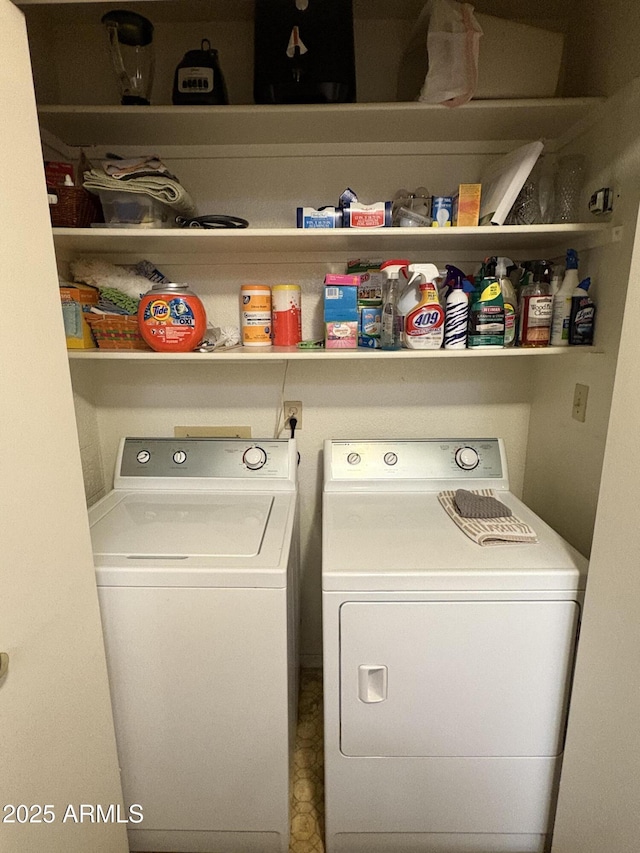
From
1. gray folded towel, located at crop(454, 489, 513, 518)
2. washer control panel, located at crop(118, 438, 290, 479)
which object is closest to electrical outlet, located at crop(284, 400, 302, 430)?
washer control panel, located at crop(118, 438, 290, 479)

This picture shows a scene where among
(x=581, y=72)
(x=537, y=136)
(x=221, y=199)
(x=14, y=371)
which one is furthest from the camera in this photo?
(x=221, y=199)

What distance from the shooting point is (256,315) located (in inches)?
60.8

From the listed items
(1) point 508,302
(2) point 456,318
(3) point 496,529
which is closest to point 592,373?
(1) point 508,302

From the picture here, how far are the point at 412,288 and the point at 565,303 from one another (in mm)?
455

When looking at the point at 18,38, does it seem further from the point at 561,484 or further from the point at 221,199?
the point at 561,484

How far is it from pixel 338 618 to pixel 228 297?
3.83ft

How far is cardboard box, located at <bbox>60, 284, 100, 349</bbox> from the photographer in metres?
1.47

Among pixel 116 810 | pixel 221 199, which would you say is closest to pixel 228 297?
pixel 221 199

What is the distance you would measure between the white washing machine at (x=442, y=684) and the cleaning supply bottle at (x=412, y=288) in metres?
0.65

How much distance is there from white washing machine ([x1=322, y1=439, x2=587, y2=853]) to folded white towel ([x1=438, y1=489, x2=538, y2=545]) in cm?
2

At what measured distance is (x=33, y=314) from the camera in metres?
0.87

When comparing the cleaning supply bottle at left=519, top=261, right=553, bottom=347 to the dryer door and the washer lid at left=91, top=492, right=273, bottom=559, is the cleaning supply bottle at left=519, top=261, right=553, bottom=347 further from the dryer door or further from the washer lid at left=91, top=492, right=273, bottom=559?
the washer lid at left=91, top=492, right=273, bottom=559

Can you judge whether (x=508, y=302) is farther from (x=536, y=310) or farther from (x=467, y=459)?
(x=467, y=459)

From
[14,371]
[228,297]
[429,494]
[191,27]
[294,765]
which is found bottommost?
[294,765]
